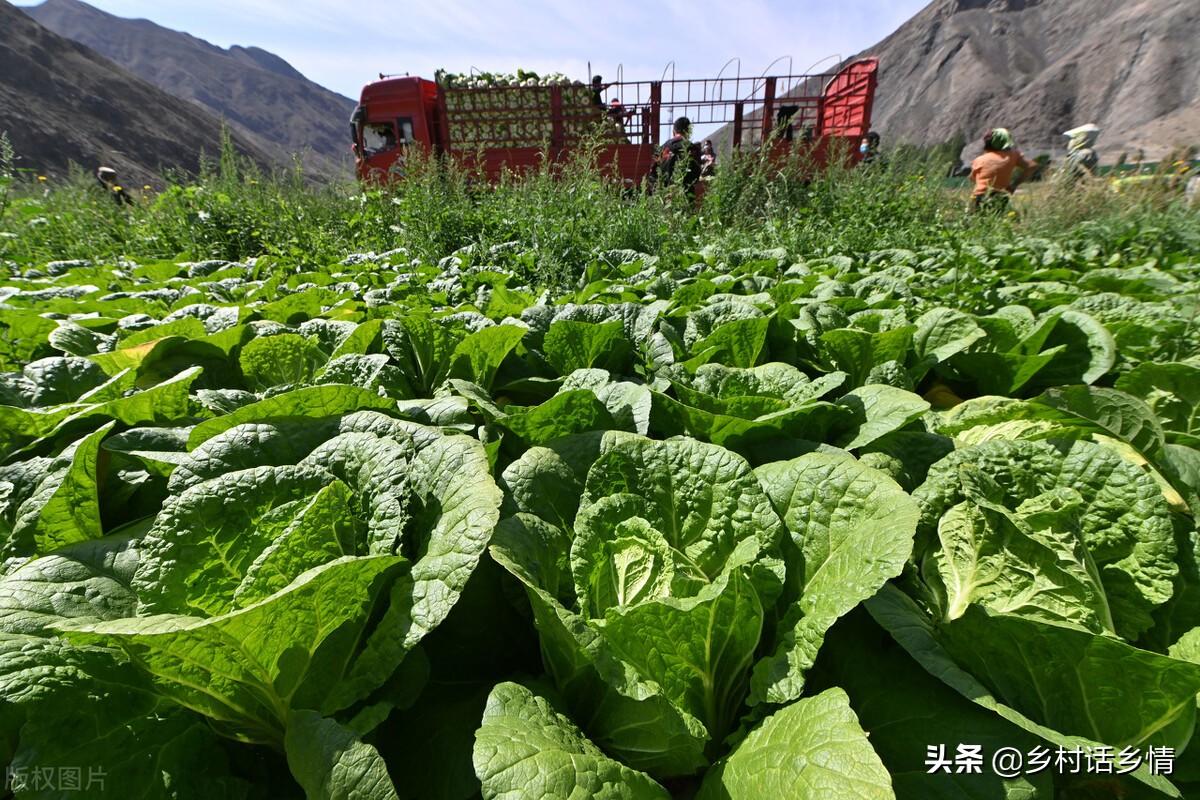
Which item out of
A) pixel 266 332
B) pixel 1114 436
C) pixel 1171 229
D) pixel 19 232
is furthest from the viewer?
pixel 19 232

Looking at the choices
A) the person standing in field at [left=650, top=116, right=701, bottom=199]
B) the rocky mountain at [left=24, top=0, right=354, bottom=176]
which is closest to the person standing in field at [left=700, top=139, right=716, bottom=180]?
the person standing in field at [left=650, top=116, right=701, bottom=199]

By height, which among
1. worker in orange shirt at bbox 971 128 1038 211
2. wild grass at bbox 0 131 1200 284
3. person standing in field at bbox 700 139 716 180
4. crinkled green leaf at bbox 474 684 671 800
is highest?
person standing in field at bbox 700 139 716 180

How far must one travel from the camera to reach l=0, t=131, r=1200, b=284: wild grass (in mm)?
5316

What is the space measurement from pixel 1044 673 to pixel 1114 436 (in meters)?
0.94

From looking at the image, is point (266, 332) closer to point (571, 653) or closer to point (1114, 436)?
point (571, 653)

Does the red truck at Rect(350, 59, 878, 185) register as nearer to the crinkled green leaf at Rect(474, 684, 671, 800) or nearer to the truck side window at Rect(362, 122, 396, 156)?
the truck side window at Rect(362, 122, 396, 156)

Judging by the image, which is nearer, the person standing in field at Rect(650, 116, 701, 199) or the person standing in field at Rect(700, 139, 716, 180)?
the person standing in field at Rect(650, 116, 701, 199)

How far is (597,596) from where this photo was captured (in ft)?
3.80

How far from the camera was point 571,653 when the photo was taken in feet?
3.42

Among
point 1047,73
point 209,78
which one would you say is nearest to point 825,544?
point 1047,73

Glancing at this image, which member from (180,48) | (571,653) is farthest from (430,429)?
(180,48)

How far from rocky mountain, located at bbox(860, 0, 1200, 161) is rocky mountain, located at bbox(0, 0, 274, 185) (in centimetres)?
7758

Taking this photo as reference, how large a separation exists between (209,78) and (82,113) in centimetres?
8679

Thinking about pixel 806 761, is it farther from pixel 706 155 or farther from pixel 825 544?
pixel 706 155
